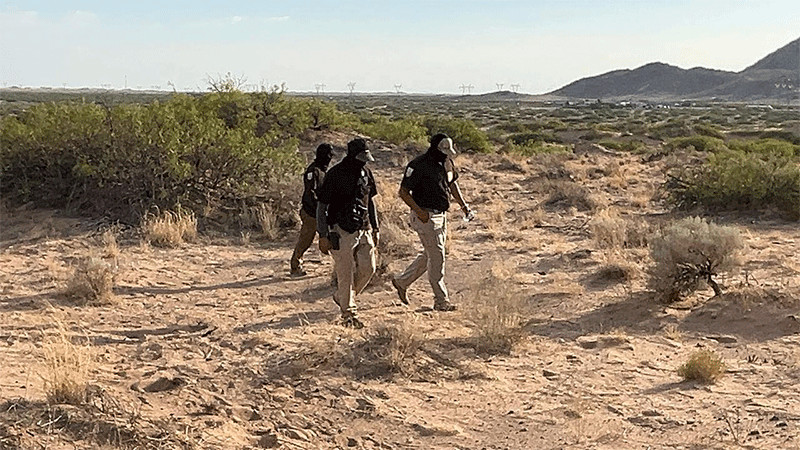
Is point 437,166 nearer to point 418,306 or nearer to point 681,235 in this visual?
point 418,306

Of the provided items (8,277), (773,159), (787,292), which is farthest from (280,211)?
(773,159)

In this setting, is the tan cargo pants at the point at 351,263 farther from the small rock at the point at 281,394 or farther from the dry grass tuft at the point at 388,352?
the small rock at the point at 281,394

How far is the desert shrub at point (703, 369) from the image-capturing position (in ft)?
19.9

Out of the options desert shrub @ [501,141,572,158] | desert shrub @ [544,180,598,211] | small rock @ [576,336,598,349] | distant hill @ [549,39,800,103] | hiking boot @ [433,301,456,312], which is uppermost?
distant hill @ [549,39,800,103]

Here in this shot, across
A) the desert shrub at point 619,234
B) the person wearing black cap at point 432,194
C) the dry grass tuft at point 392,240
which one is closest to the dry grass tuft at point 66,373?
the person wearing black cap at point 432,194

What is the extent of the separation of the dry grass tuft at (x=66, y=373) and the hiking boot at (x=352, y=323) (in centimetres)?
232

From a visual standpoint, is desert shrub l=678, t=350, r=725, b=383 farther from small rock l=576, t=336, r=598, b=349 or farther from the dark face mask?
the dark face mask

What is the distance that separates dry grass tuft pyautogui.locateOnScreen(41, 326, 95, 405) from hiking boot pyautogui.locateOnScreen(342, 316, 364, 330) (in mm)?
2323

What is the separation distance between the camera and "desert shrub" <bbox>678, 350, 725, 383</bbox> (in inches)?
239

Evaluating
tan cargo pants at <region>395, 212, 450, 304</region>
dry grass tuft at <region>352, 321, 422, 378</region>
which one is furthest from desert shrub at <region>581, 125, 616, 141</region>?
dry grass tuft at <region>352, 321, 422, 378</region>

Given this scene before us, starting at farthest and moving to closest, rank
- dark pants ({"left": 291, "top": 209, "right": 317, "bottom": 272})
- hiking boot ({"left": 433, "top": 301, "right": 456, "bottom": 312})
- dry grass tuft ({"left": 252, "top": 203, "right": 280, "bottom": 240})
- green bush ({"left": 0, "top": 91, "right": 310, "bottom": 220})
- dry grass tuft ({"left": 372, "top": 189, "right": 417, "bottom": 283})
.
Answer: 1. green bush ({"left": 0, "top": 91, "right": 310, "bottom": 220})
2. dry grass tuft ({"left": 252, "top": 203, "right": 280, "bottom": 240})
3. dry grass tuft ({"left": 372, "top": 189, "right": 417, "bottom": 283})
4. dark pants ({"left": 291, "top": 209, "right": 317, "bottom": 272})
5. hiking boot ({"left": 433, "top": 301, "right": 456, "bottom": 312})

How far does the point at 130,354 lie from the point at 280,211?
7.07 m

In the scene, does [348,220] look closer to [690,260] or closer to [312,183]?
[312,183]

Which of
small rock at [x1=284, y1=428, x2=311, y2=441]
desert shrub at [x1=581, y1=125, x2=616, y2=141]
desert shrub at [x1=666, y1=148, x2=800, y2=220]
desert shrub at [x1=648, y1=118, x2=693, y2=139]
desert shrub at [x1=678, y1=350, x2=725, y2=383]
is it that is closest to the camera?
small rock at [x1=284, y1=428, x2=311, y2=441]
